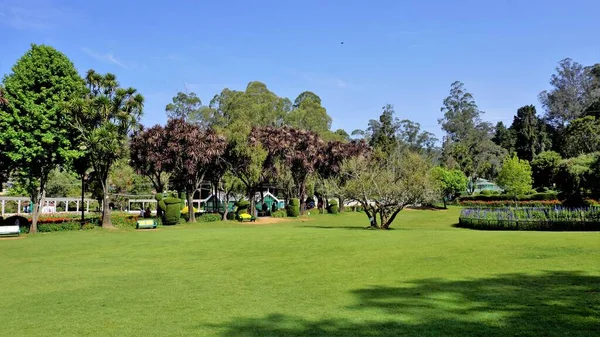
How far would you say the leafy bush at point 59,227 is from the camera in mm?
29703

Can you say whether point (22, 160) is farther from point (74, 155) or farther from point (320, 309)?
point (320, 309)

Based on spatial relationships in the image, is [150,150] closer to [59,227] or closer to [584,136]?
[59,227]

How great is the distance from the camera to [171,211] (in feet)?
117

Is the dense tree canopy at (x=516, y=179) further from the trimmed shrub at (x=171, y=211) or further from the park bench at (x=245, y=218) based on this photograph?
the trimmed shrub at (x=171, y=211)

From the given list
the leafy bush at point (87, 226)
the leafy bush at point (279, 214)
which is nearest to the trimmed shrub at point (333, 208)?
the leafy bush at point (279, 214)

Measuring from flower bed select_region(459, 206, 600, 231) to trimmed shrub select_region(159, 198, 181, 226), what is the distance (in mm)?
22699

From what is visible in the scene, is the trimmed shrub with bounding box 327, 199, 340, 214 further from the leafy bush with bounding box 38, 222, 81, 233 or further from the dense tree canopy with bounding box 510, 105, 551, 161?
the dense tree canopy with bounding box 510, 105, 551, 161

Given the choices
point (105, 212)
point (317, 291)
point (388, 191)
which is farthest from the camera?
point (105, 212)

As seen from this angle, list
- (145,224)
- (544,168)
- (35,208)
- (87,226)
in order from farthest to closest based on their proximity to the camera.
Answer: (544,168), (145,224), (87,226), (35,208)

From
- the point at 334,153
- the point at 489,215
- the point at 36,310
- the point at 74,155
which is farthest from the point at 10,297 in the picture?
the point at 334,153

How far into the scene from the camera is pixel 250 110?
2255 inches

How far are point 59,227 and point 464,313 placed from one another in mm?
29867

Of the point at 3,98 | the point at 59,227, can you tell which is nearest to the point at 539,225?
the point at 59,227

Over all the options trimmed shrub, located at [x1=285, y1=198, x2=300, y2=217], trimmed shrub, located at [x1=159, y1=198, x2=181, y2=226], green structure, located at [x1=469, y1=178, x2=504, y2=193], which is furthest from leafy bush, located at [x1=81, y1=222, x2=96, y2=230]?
green structure, located at [x1=469, y1=178, x2=504, y2=193]
